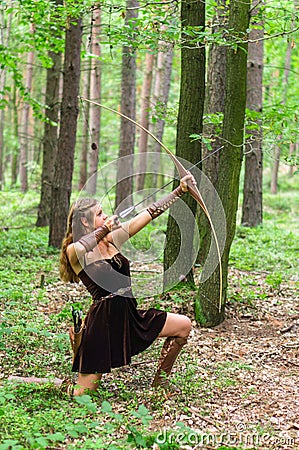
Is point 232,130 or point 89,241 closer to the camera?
point 89,241

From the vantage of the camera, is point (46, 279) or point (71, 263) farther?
point (46, 279)

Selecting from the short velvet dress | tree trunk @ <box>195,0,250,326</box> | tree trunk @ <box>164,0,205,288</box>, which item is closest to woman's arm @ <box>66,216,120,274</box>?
the short velvet dress

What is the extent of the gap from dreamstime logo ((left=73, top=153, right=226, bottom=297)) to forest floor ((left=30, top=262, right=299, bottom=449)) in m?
0.63

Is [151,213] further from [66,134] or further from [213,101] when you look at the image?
[66,134]

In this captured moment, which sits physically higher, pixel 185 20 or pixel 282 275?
pixel 185 20

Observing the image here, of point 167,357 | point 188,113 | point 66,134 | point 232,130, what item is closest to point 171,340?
point 167,357

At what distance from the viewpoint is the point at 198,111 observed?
680cm

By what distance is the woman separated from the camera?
4.46 m

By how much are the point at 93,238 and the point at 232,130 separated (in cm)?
238

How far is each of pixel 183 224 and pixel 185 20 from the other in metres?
2.25

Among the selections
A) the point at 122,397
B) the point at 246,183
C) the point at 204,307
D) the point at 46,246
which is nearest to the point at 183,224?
the point at 204,307

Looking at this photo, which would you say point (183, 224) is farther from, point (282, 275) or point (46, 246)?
point (46, 246)

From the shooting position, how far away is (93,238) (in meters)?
4.27
